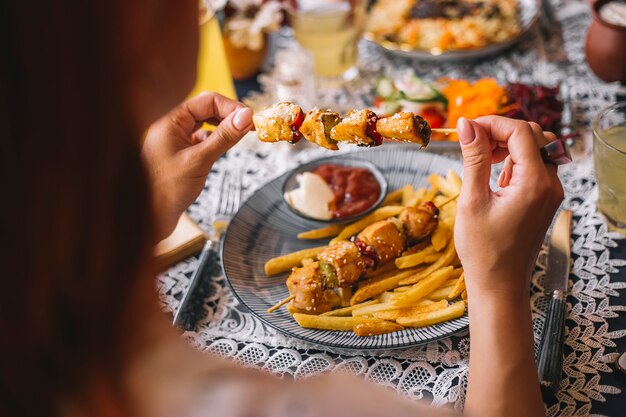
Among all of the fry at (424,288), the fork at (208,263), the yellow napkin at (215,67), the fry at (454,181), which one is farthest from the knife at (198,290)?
the yellow napkin at (215,67)

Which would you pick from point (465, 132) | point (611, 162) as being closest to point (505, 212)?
point (465, 132)

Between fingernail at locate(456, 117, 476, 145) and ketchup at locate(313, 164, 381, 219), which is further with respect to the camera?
ketchup at locate(313, 164, 381, 219)

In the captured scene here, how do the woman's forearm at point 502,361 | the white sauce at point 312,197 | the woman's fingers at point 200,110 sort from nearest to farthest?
the woman's forearm at point 502,361 < the woman's fingers at point 200,110 < the white sauce at point 312,197

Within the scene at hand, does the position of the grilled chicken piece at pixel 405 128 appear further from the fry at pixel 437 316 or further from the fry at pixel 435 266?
the fry at pixel 437 316

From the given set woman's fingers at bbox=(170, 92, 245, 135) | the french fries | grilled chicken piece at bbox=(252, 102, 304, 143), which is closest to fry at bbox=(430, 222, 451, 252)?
the french fries

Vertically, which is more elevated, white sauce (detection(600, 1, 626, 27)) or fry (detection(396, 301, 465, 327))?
white sauce (detection(600, 1, 626, 27))

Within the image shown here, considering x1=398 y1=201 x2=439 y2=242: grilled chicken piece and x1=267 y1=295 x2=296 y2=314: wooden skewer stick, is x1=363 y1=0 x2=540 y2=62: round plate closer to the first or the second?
x1=398 y1=201 x2=439 y2=242: grilled chicken piece
